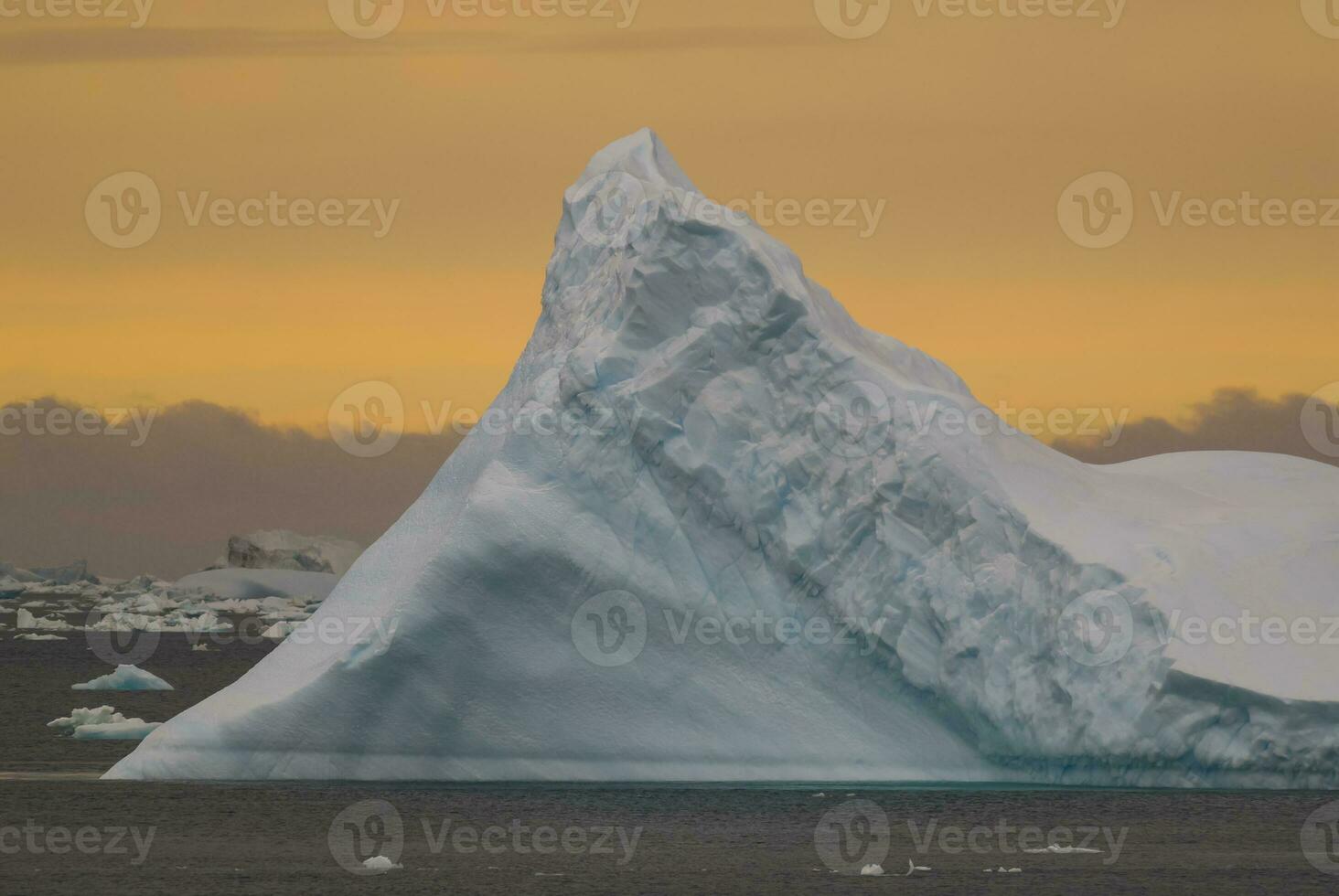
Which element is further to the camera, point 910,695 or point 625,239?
point 625,239

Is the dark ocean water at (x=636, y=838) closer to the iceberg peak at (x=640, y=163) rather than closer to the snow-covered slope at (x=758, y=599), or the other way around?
the snow-covered slope at (x=758, y=599)

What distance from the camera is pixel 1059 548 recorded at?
60.0 ft

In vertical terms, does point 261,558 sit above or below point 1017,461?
below

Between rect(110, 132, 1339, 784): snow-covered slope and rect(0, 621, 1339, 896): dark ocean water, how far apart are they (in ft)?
1.41

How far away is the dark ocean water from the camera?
552 inches

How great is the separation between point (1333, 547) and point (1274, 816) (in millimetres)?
3605

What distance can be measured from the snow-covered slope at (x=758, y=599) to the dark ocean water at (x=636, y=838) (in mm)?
431

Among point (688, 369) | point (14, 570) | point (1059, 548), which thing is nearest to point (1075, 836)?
point (1059, 548)

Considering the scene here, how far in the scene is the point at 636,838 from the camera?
51.0 ft

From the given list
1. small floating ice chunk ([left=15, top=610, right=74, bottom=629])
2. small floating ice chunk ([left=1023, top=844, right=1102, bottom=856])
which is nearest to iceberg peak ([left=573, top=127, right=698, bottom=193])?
small floating ice chunk ([left=1023, top=844, right=1102, bottom=856])

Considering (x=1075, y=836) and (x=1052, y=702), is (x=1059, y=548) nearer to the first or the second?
(x=1052, y=702)

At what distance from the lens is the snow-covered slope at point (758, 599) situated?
17875 mm

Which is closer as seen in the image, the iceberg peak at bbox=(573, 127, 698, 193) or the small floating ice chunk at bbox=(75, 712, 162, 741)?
the iceberg peak at bbox=(573, 127, 698, 193)

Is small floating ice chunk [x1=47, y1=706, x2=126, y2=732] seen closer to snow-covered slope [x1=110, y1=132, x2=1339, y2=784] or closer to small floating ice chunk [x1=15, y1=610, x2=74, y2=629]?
snow-covered slope [x1=110, y1=132, x2=1339, y2=784]
